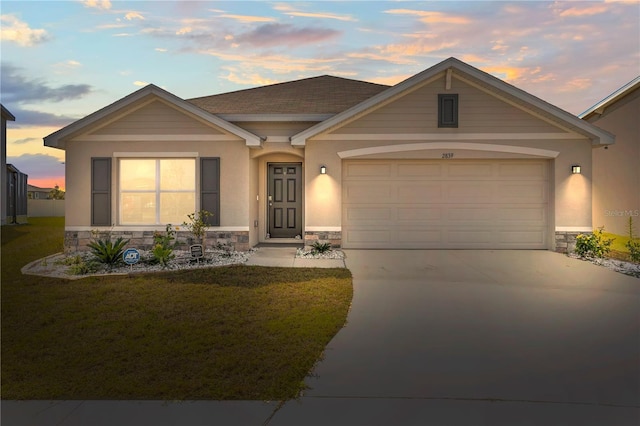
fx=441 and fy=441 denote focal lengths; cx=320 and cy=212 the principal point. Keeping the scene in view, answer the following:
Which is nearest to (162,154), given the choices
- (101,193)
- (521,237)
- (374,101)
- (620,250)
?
Answer: (101,193)

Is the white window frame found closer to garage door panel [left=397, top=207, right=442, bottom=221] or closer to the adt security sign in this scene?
the adt security sign

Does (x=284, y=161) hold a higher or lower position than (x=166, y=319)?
higher

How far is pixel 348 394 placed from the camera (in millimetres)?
3576

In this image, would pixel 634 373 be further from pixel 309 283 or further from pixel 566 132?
pixel 566 132

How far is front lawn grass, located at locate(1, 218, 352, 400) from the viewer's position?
371cm

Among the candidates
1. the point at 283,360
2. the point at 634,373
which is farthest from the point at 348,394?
the point at 634,373

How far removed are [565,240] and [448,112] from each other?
4461mm

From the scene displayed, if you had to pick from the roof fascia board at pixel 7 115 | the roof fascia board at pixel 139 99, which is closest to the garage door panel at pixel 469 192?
the roof fascia board at pixel 139 99

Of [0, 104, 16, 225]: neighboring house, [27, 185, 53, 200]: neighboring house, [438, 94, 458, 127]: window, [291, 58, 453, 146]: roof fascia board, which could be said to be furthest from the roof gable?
[27, 185, 53, 200]: neighboring house

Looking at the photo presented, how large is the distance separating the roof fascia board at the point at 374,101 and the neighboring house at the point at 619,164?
8030 millimetres

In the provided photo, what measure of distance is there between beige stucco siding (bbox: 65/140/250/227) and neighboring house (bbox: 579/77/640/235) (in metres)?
12.8

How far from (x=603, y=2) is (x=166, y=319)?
12188mm

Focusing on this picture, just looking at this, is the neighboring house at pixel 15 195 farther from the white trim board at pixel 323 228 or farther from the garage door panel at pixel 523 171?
the garage door panel at pixel 523 171

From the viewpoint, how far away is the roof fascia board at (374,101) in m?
10.9
